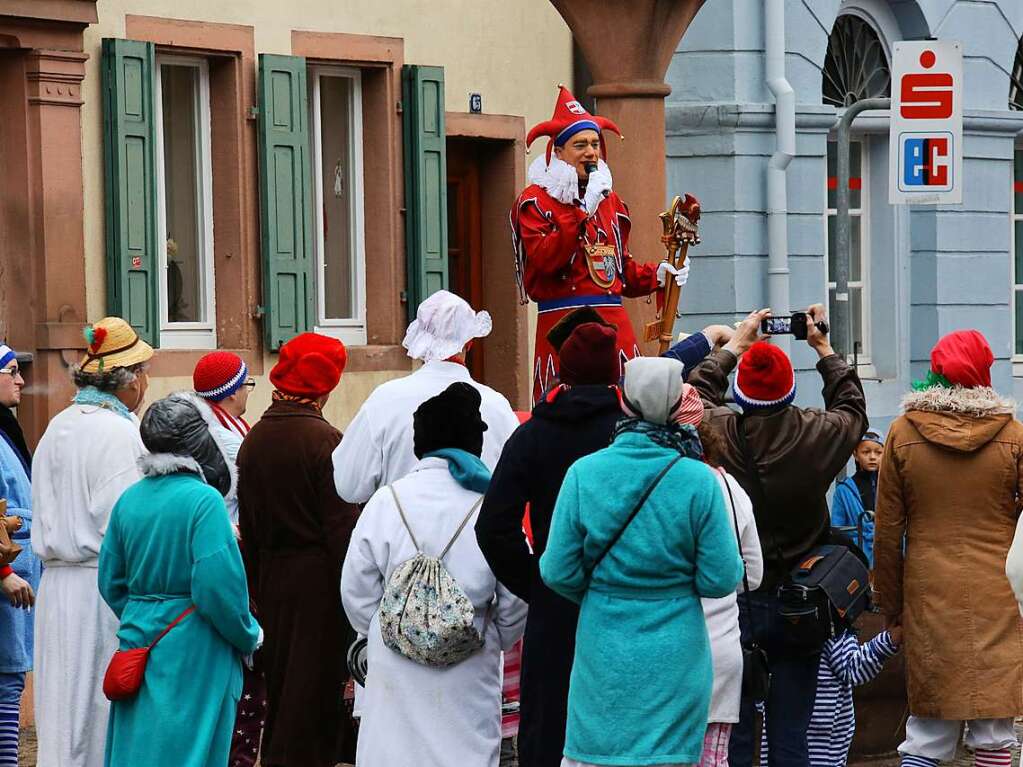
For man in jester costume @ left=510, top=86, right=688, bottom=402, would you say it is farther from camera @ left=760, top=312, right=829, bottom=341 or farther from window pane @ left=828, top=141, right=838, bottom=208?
window pane @ left=828, top=141, right=838, bottom=208

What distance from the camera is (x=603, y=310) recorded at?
10.4 m

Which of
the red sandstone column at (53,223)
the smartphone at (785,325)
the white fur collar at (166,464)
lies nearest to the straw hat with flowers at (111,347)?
the white fur collar at (166,464)

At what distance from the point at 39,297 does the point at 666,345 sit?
375 cm

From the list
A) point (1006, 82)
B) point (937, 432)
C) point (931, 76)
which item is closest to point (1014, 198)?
point (1006, 82)

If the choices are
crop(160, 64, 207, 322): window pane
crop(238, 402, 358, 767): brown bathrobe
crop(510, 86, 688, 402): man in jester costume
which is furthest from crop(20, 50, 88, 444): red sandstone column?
crop(238, 402, 358, 767): brown bathrobe

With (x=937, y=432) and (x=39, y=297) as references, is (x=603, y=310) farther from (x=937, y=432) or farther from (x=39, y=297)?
(x=39, y=297)

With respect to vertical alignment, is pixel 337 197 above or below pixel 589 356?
above

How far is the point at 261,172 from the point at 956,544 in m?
6.66

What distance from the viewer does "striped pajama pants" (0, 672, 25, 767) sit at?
347 inches

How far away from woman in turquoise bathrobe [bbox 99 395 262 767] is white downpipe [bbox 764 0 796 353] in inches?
380

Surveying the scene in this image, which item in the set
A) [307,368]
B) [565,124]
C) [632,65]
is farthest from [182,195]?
[307,368]

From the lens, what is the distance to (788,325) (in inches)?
332

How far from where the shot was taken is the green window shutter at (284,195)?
45.9 feet

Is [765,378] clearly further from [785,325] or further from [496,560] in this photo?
[496,560]
